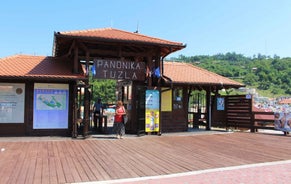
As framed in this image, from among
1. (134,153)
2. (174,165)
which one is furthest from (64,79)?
(174,165)

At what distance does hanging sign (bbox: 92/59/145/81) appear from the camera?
12.4 m

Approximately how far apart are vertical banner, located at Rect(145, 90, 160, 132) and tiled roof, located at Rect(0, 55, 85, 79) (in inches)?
116

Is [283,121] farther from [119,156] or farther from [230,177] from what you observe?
[230,177]

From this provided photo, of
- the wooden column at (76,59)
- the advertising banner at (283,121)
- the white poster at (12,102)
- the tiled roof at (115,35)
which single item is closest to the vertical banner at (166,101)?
the tiled roof at (115,35)

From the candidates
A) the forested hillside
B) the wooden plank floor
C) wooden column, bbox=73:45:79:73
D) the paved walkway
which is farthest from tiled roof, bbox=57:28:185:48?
the forested hillside

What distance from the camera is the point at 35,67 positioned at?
12797mm

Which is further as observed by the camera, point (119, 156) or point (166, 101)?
point (166, 101)

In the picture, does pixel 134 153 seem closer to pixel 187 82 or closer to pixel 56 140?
pixel 56 140

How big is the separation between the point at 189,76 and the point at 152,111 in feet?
11.9

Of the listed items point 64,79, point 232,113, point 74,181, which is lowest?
point 74,181

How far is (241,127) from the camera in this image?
15984 millimetres

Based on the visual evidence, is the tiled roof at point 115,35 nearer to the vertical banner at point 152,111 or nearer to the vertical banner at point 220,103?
the vertical banner at point 152,111

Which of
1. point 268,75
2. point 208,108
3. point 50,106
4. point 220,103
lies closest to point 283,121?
point 220,103

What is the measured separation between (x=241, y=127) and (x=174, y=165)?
9.43 m
